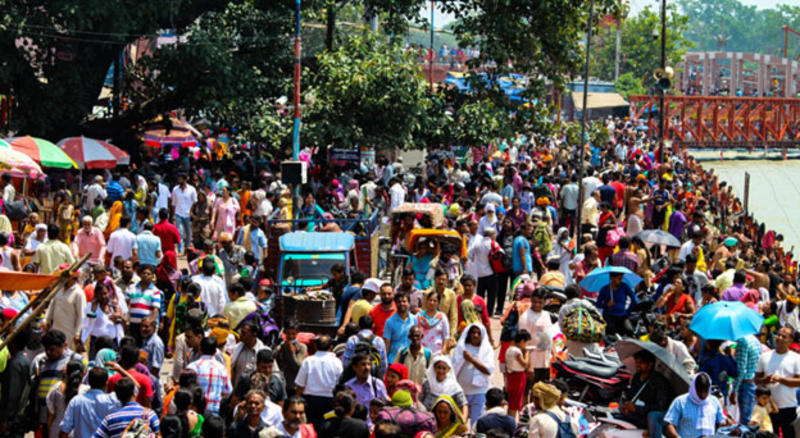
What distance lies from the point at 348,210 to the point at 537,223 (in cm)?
472

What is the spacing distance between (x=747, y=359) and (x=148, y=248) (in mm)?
7630

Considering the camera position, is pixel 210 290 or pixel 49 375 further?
pixel 210 290

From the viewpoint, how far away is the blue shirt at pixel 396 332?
1170 centimetres

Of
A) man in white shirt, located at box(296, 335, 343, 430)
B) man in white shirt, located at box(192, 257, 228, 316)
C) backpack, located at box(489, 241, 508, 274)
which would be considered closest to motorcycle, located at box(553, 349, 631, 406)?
man in white shirt, located at box(296, 335, 343, 430)

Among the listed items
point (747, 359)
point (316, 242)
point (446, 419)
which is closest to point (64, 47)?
point (316, 242)

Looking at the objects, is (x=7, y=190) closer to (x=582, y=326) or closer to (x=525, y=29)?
(x=582, y=326)

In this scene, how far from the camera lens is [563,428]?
9508mm

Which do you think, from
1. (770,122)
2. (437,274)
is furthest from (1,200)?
(770,122)

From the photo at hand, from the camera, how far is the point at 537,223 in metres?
18.2

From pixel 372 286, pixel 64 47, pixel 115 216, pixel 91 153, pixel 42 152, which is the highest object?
pixel 64 47

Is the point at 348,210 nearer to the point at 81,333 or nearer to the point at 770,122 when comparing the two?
the point at 81,333

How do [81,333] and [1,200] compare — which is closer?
[81,333]

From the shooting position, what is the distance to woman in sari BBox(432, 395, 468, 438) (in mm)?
9133

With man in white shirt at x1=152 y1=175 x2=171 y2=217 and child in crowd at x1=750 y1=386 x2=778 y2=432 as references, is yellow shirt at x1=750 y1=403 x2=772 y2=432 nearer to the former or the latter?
child in crowd at x1=750 y1=386 x2=778 y2=432
